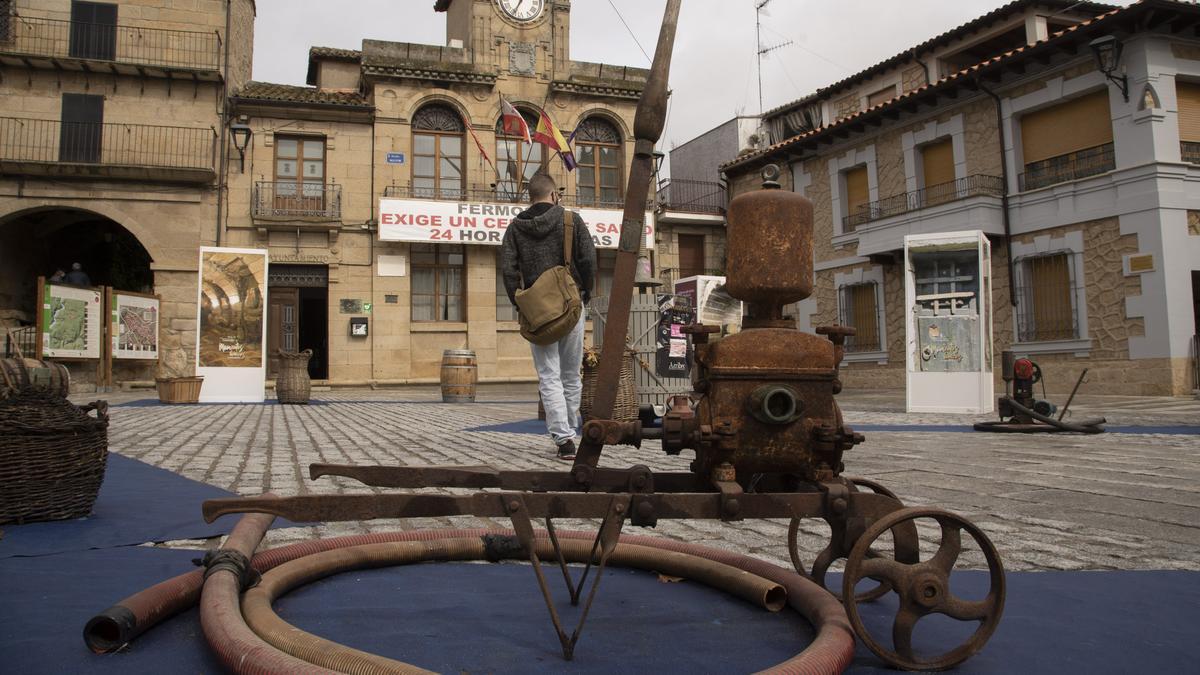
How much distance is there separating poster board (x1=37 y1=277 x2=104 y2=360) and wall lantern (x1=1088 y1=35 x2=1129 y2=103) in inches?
809

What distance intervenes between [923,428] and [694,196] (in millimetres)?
22269

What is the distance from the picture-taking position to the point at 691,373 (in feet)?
35.9

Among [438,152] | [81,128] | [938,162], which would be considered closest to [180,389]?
[81,128]

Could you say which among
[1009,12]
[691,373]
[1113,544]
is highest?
[1009,12]

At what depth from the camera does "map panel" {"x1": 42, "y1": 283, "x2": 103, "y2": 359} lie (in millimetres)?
14219

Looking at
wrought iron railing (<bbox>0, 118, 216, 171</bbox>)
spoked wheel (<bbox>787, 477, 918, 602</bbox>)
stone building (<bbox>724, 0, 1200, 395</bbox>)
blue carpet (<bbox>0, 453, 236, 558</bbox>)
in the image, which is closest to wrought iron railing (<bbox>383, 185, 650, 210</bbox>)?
wrought iron railing (<bbox>0, 118, 216, 171</bbox>)

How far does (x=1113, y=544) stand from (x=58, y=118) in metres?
24.2

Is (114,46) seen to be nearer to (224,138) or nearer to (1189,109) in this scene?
(224,138)

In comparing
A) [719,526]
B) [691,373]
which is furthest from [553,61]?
[719,526]

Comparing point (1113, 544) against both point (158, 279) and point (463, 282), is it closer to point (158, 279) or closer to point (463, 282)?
point (463, 282)

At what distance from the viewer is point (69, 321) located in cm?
1488

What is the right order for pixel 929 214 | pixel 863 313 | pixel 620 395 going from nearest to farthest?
pixel 620 395, pixel 929 214, pixel 863 313

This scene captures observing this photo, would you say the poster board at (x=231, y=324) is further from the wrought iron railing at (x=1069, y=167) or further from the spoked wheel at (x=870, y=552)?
the wrought iron railing at (x=1069, y=167)

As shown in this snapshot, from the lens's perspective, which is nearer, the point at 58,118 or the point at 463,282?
the point at 58,118
